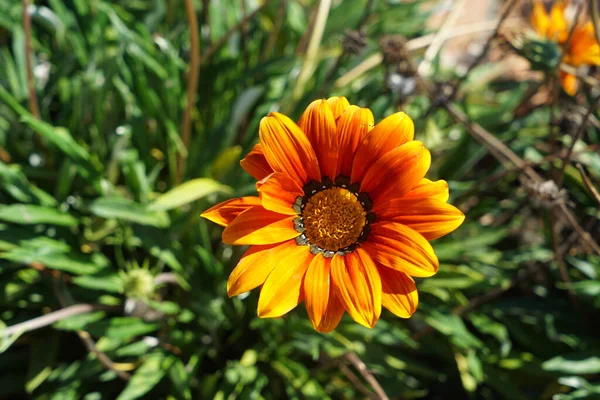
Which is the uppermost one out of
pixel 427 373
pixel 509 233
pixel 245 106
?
pixel 245 106

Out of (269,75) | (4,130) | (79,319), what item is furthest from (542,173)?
(4,130)

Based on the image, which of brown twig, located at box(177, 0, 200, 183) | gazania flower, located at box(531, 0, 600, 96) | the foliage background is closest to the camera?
brown twig, located at box(177, 0, 200, 183)

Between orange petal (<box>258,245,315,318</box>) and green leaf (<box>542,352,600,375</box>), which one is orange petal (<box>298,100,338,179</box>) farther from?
green leaf (<box>542,352,600,375</box>)

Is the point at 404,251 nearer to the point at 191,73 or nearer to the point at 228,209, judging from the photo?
the point at 228,209

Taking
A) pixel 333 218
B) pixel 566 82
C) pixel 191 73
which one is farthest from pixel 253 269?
pixel 566 82

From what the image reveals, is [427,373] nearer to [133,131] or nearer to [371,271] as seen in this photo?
[371,271]

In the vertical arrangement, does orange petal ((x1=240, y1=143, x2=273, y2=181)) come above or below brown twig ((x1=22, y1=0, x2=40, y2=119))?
below

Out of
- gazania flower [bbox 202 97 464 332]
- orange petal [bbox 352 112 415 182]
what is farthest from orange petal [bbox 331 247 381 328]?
orange petal [bbox 352 112 415 182]
